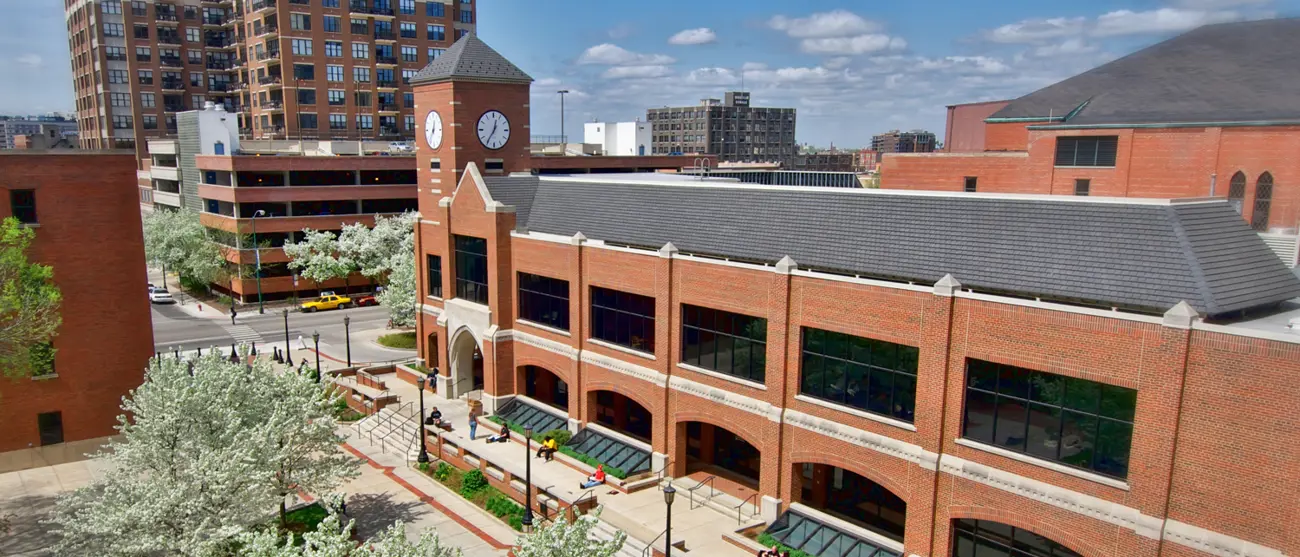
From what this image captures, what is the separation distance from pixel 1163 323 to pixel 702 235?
15.7 m

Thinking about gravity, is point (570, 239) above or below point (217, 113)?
below

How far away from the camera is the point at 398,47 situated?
8919 centimetres

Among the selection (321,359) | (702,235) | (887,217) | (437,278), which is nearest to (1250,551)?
(887,217)

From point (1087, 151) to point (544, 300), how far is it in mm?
25693

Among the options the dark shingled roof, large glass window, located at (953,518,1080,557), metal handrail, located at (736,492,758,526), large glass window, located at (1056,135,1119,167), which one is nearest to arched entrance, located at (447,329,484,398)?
metal handrail, located at (736,492,758,526)

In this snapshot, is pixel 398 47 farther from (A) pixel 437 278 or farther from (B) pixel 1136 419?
(B) pixel 1136 419

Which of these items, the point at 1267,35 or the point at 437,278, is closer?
the point at 1267,35

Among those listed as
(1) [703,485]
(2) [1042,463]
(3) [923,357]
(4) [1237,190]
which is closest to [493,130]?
(1) [703,485]

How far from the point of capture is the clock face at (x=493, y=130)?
41.5 m

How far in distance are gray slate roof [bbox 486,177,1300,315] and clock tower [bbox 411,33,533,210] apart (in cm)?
1238

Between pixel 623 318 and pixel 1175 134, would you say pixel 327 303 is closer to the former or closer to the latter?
pixel 623 318

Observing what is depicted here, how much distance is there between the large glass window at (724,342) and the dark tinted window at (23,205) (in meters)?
25.8

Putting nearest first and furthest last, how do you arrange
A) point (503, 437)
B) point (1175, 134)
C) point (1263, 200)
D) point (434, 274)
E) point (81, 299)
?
point (1263, 200) < point (81, 299) < point (1175, 134) < point (503, 437) < point (434, 274)

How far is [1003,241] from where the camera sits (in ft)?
76.6
